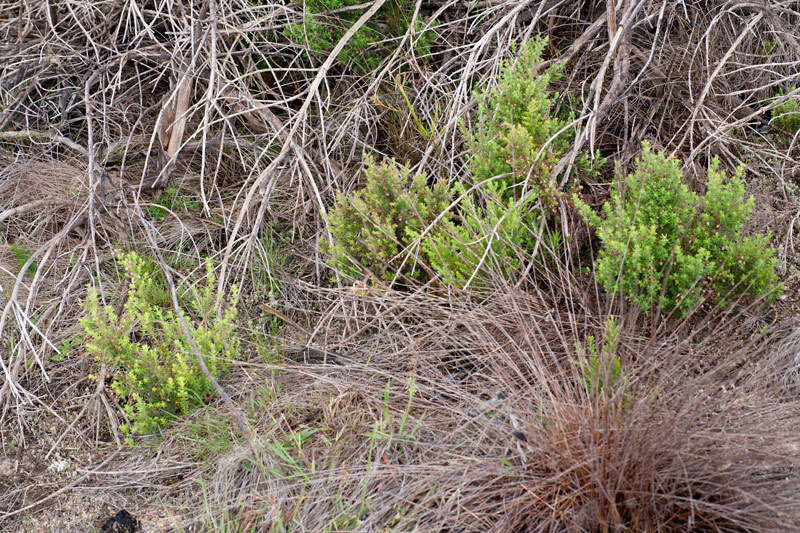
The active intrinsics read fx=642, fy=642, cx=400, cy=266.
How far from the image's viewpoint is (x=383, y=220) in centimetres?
269

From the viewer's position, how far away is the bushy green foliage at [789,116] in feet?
9.89

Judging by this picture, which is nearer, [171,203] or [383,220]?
[383,220]

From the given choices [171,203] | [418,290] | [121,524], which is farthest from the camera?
[171,203]

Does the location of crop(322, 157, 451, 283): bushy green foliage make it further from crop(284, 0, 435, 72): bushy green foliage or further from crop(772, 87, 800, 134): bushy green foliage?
crop(772, 87, 800, 134): bushy green foliage

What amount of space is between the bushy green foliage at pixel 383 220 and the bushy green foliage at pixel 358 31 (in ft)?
3.17

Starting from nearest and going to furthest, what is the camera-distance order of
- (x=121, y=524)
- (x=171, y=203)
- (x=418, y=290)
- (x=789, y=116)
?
(x=121, y=524) → (x=418, y=290) → (x=789, y=116) → (x=171, y=203)

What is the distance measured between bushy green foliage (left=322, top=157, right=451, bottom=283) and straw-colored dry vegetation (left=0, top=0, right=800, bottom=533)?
2 cm

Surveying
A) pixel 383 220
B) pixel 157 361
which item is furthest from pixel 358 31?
pixel 157 361

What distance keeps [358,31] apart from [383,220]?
1.27 m

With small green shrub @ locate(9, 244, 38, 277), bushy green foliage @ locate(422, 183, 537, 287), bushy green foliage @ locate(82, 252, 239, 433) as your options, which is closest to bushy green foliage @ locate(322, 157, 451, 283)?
bushy green foliage @ locate(422, 183, 537, 287)

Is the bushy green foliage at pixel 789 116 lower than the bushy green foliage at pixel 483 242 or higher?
higher

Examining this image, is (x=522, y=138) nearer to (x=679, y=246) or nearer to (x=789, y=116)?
(x=679, y=246)

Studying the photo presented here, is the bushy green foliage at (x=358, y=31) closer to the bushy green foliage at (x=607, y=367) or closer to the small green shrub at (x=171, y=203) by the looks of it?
the small green shrub at (x=171, y=203)

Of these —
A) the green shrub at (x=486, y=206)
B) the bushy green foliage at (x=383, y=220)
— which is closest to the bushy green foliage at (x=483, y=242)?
the green shrub at (x=486, y=206)
